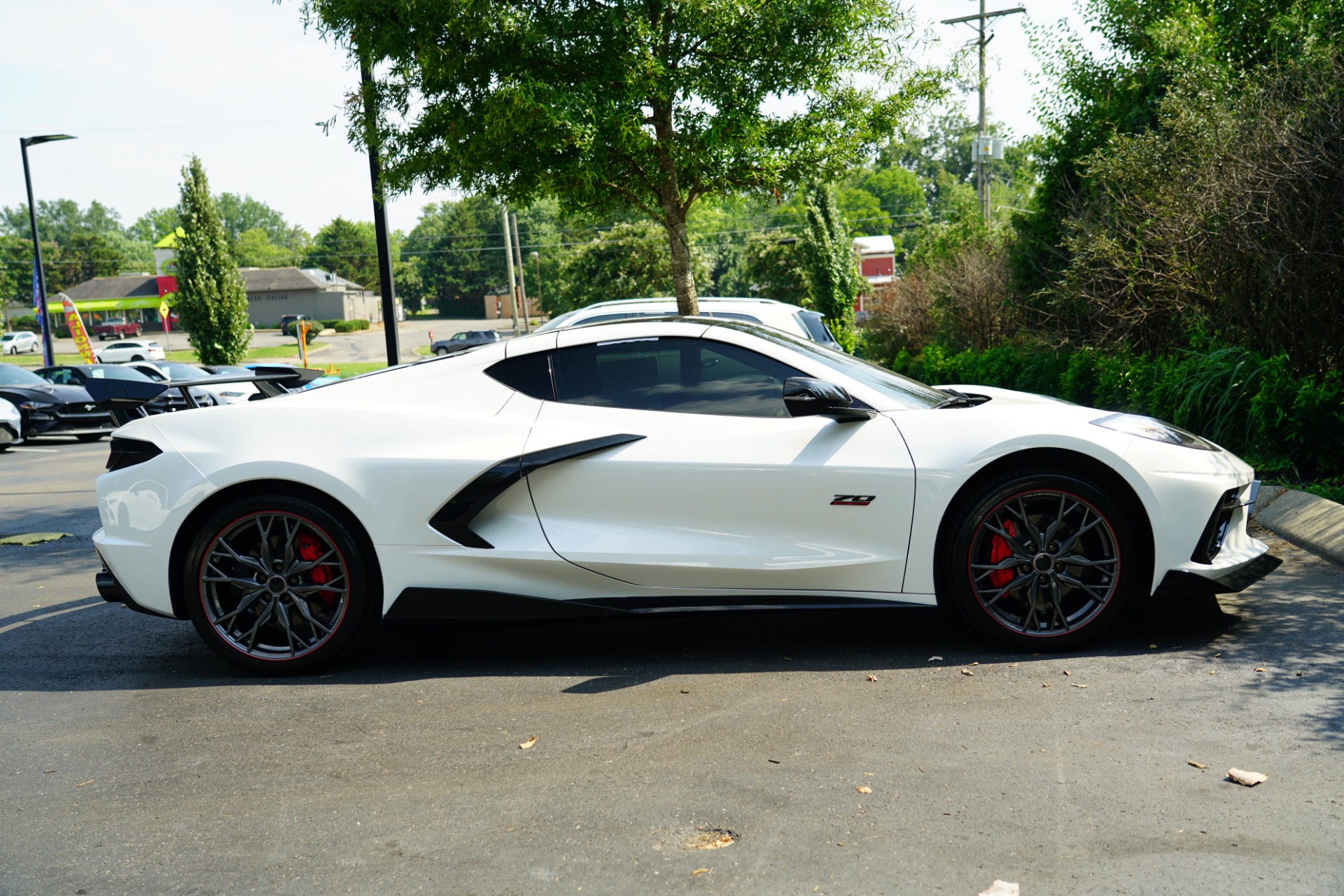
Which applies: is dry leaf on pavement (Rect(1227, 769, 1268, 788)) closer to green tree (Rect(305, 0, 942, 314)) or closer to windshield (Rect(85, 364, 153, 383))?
green tree (Rect(305, 0, 942, 314))

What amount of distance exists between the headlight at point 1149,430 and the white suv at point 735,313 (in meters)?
5.66

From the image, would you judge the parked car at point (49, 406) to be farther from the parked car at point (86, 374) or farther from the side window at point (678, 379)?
the side window at point (678, 379)

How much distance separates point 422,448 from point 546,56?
6.24 metres

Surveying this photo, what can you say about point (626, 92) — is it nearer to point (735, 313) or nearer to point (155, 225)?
point (735, 313)

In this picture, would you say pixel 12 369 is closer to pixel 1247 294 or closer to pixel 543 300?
pixel 1247 294

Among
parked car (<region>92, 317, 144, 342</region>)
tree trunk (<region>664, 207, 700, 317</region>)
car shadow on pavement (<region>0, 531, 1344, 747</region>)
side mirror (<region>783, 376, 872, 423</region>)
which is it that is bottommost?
car shadow on pavement (<region>0, 531, 1344, 747</region>)

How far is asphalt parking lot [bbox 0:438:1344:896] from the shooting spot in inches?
111

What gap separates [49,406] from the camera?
17.7m

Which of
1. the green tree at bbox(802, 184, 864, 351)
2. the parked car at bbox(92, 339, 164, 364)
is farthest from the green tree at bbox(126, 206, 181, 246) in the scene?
the green tree at bbox(802, 184, 864, 351)

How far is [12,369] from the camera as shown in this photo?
60.8ft

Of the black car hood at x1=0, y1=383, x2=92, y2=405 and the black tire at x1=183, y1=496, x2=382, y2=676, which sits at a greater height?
the black car hood at x1=0, y1=383, x2=92, y2=405

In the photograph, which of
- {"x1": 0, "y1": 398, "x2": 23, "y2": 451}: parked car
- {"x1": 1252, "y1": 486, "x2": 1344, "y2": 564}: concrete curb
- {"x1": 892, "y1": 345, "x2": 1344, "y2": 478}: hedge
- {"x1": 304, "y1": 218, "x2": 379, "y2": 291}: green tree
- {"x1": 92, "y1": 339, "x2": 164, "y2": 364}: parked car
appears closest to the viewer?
{"x1": 1252, "y1": 486, "x2": 1344, "y2": 564}: concrete curb

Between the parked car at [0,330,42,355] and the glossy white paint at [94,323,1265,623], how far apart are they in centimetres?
8085

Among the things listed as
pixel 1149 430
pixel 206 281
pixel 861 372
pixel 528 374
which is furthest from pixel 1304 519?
pixel 206 281
